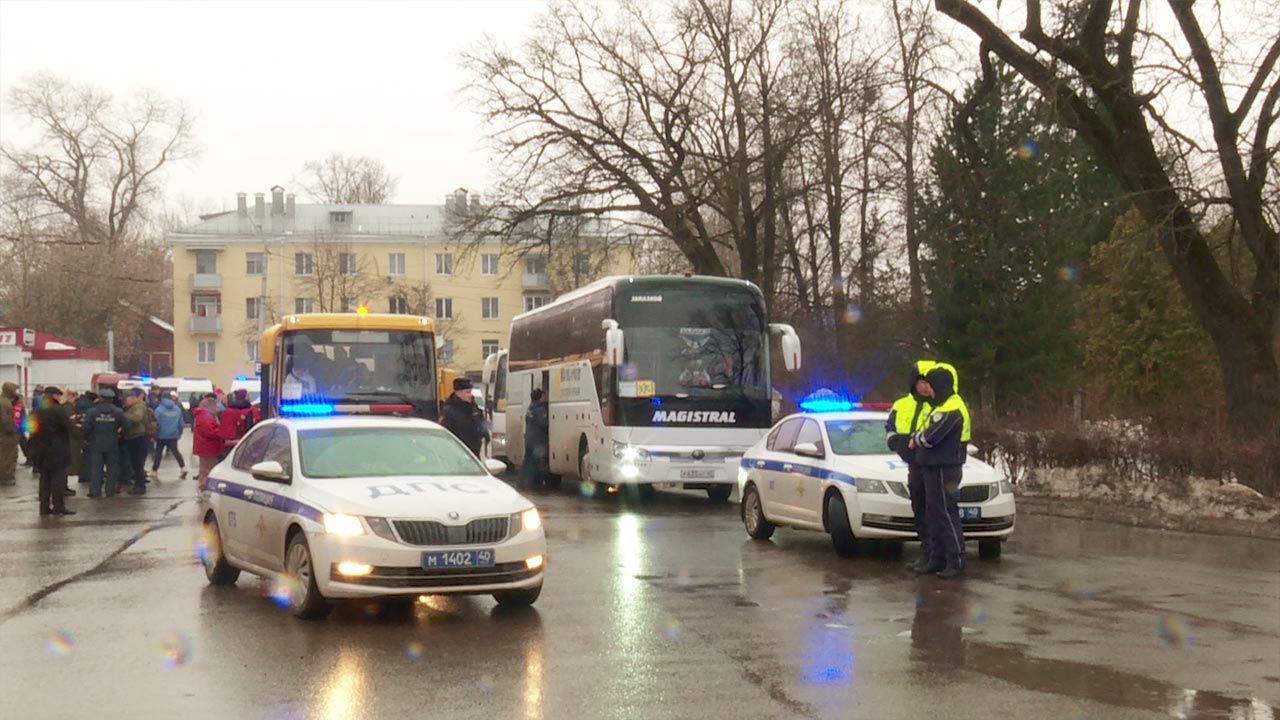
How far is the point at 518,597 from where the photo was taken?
10883mm

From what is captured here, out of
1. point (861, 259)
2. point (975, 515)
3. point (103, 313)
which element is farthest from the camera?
point (103, 313)

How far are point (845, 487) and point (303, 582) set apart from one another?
19.1 feet

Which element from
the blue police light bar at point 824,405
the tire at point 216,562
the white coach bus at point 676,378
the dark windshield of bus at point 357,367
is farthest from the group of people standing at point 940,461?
the dark windshield of bus at point 357,367

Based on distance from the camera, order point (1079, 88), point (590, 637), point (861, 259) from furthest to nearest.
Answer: point (861, 259), point (1079, 88), point (590, 637)

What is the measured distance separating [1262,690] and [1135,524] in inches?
413

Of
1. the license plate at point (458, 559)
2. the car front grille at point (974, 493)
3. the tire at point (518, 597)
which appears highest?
the car front grille at point (974, 493)

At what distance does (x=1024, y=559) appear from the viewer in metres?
14.6

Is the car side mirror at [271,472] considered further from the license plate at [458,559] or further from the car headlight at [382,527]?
the license plate at [458,559]

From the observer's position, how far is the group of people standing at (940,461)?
12711 millimetres

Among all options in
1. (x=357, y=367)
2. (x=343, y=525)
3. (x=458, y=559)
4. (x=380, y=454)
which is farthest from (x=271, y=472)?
(x=357, y=367)

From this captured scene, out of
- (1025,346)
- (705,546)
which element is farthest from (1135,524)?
(1025,346)

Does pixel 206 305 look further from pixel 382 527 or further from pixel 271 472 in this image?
pixel 382 527

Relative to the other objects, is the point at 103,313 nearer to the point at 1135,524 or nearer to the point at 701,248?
the point at 701,248

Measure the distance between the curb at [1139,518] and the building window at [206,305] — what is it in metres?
80.5
